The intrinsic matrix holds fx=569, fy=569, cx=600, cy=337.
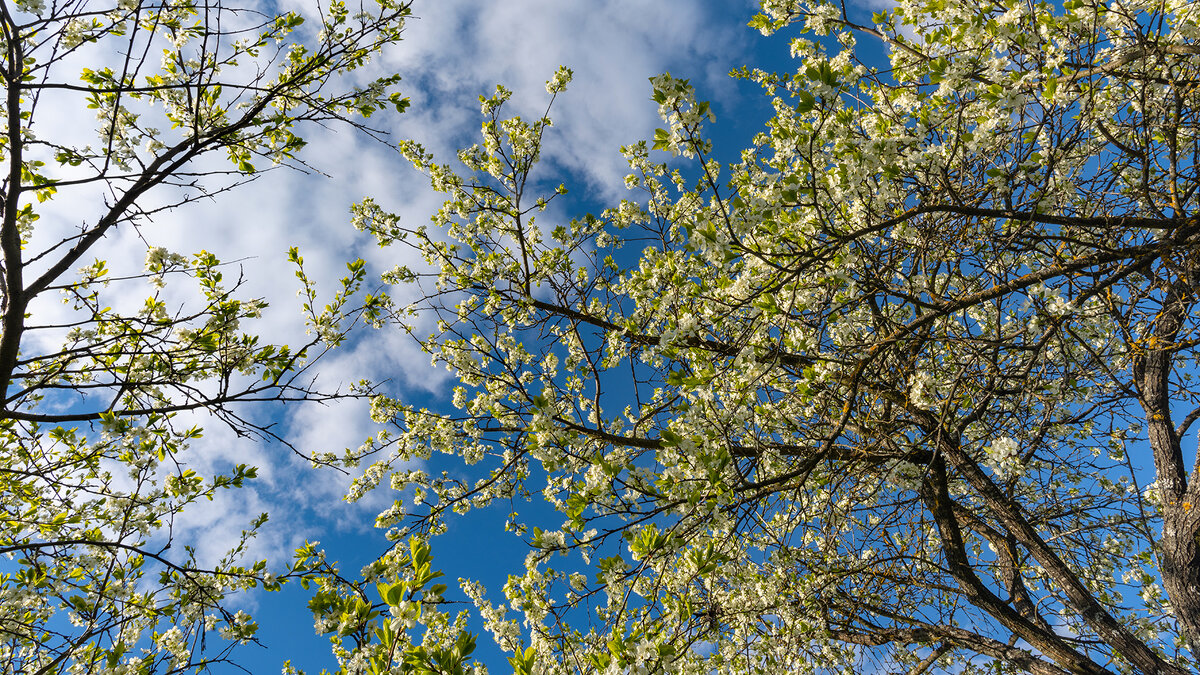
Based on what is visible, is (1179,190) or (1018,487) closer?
(1179,190)

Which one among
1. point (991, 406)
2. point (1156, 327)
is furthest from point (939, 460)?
point (1156, 327)

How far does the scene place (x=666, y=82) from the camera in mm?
2996

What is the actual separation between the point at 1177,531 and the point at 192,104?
890 centimetres

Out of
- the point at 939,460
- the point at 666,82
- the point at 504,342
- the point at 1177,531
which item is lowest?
the point at 1177,531

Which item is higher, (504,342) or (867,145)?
(504,342)

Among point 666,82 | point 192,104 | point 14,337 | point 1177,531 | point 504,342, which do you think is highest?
point 192,104

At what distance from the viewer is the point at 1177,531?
5.07 meters

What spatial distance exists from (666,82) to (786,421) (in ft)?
11.2

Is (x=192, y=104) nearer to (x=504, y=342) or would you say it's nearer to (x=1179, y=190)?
(x=504, y=342)

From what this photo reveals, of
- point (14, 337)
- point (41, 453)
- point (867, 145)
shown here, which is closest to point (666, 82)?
point (867, 145)

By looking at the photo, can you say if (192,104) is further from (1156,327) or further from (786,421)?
(1156,327)

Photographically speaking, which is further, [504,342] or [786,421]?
[504,342]

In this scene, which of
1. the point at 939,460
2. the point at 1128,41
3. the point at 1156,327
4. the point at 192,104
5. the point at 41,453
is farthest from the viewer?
the point at 939,460

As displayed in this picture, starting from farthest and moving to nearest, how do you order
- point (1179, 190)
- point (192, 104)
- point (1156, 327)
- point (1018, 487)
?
point (1018, 487)
point (1156, 327)
point (192, 104)
point (1179, 190)
